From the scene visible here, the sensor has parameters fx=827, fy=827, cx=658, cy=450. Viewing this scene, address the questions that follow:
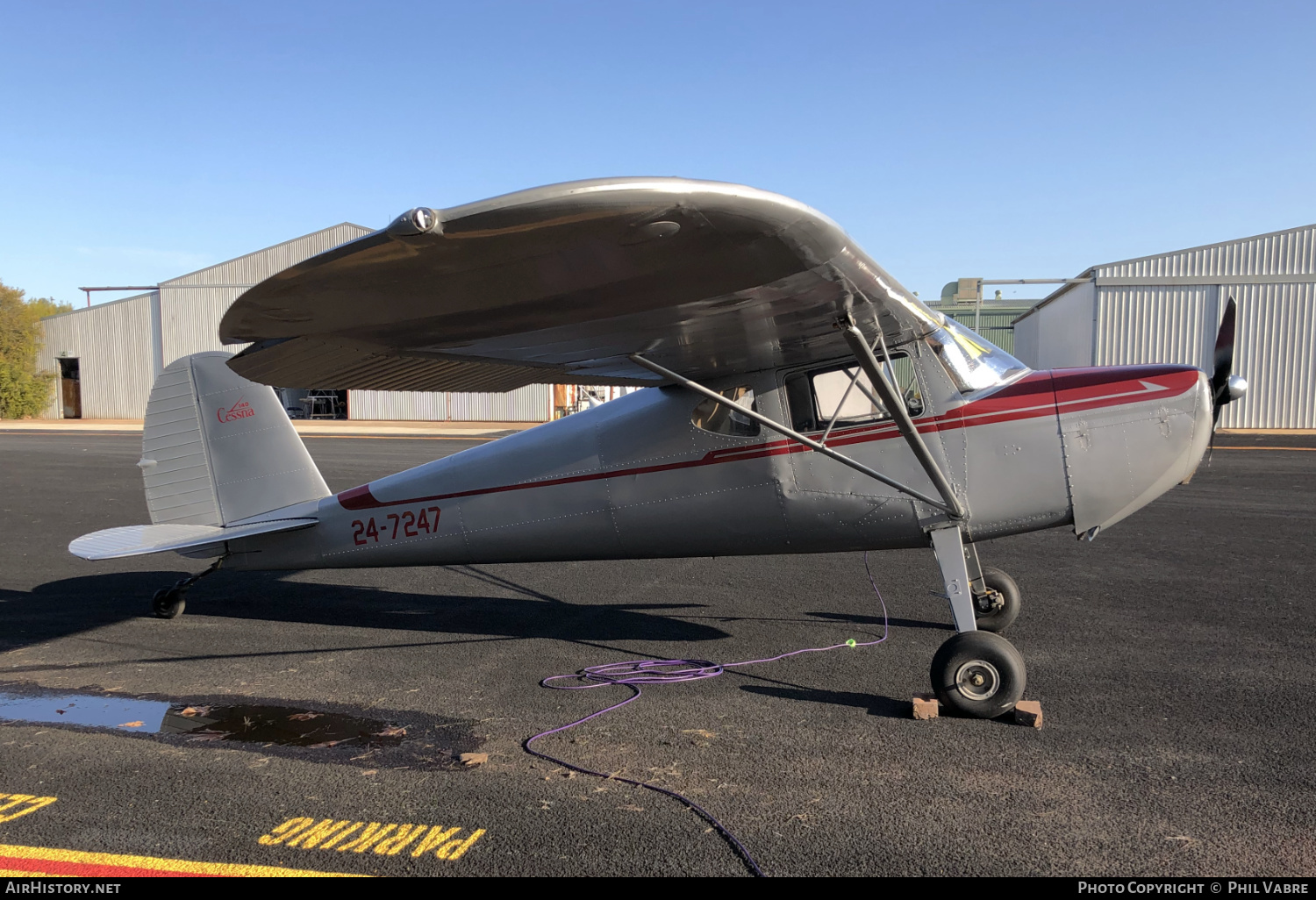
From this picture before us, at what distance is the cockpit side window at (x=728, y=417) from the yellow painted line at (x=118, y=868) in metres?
3.50

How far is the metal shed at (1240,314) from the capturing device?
98.3 ft

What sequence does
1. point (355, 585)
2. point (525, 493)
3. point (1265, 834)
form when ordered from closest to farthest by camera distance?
point (1265, 834)
point (525, 493)
point (355, 585)

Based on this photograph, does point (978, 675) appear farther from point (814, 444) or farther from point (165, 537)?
point (165, 537)

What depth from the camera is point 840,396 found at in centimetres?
548

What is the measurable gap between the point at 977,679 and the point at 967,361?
2.04 metres

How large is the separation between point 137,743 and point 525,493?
9.05ft

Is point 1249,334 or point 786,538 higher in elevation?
point 1249,334

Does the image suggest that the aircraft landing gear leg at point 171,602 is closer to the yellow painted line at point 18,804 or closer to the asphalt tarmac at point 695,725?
the asphalt tarmac at point 695,725

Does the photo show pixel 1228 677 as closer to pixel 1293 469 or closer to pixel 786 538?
pixel 786 538

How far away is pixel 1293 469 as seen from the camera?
16.7 m

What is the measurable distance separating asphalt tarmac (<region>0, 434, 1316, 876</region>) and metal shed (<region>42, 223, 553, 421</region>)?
32000 millimetres

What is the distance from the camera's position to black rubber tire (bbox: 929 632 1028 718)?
4504 millimetres
